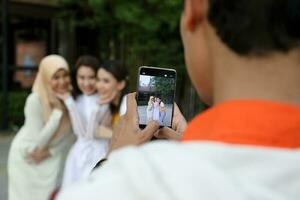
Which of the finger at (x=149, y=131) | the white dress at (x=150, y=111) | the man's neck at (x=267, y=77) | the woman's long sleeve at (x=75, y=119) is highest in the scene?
the man's neck at (x=267, y=77)

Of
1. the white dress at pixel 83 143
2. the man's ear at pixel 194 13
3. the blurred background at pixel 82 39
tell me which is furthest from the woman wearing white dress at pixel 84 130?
the blurred background at pixel 82 39

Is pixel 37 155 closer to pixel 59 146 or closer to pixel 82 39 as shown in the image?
pixel 59 146

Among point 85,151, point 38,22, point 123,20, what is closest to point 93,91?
point 85,151

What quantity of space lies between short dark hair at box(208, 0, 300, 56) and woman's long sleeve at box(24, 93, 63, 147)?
13.3 feet

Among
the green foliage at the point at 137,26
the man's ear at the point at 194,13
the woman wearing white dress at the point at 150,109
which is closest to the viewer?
the man's ear at the point at 194,13

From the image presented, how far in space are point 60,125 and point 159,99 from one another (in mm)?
3331

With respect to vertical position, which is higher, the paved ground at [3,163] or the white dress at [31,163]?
the white dress at [31,163]

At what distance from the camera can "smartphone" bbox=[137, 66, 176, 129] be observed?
5.64 feet

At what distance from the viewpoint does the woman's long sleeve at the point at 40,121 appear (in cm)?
486

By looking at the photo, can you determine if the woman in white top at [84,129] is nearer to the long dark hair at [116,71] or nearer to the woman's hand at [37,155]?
the long dark hair at [116,71]

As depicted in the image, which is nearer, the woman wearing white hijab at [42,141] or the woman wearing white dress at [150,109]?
the woman wearing white dress at [150,109]

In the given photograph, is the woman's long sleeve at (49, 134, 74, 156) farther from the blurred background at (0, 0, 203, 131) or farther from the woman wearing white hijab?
the blurred background at (0, 0, 203, 131)

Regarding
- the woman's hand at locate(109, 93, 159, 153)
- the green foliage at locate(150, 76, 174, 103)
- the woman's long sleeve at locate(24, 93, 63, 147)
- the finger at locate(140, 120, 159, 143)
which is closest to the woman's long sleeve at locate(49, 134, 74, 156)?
the woman's long sleeve at locate(24, 93, 63, 147)

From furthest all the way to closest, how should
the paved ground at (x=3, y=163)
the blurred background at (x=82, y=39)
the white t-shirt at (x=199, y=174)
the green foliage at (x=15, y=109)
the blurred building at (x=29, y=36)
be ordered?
the blurred building at (x=29, y=36), the green foliage at (x=15, y=109), the blurred background at (x=82, y=39), the paved ground at (x=3, y=163), the white t-shirt at (x=199, y=174)
